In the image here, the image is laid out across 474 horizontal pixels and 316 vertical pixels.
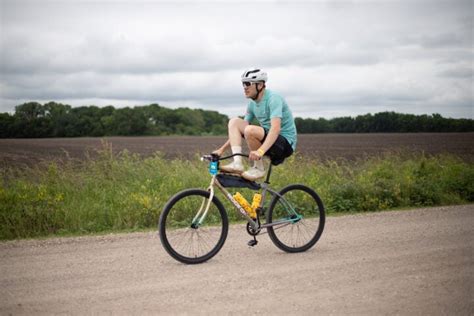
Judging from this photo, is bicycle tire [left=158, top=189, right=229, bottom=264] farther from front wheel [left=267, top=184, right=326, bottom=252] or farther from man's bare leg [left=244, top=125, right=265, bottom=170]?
man's bare leg [left=244, top=125, right=265, bottom=170]

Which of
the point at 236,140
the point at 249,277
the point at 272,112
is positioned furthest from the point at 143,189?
the point at 249,277

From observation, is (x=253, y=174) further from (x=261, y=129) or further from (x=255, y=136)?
(x=261, y=129)

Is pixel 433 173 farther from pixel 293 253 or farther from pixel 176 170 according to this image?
pixel 293 253

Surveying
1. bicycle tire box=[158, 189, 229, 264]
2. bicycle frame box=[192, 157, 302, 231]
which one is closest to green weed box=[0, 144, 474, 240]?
bicycle tire box=[158, 189, 229, 264]

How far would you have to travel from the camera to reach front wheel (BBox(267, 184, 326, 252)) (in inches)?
284

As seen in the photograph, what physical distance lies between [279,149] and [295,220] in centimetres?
103

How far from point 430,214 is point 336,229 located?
104 inches

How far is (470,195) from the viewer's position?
1300 centimetres

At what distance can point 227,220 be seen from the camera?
6832mm

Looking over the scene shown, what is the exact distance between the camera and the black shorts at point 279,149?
280 inches

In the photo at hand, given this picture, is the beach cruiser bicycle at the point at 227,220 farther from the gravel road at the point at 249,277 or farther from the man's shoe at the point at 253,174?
A: the gravel road at the point at 249,277

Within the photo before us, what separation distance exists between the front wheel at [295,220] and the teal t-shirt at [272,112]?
728 millimetres

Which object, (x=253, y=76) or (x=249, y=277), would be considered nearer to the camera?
(x=249, y=277)

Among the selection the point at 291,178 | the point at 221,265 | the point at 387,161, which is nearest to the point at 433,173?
the point at 387,161
